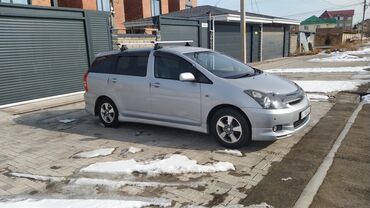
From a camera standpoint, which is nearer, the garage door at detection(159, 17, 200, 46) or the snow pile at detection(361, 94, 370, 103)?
the snow pile at detection(361, 94, 370, 103)

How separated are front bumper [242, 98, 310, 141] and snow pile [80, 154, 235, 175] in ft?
2.38

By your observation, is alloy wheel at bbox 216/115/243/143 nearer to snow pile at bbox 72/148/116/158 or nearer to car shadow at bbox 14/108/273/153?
car shadow at bbox 14/108/273/153

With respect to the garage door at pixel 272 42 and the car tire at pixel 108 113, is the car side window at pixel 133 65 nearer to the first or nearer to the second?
the car tire at pixel 108 113

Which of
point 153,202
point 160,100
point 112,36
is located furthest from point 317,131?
point 112,36

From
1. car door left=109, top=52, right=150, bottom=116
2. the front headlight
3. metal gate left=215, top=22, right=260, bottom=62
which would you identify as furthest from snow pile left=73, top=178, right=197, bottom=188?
metal gate left=215, top=22, right=260, bottom=62

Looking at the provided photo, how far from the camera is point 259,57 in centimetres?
2598

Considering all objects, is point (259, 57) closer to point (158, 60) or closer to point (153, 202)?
point (158, 60)

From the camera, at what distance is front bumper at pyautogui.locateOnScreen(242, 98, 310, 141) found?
482cm

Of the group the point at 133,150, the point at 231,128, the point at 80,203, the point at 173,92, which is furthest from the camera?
the point at 173,92

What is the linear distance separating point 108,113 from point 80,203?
338 centimetres

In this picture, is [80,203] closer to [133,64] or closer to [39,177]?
[39,177]

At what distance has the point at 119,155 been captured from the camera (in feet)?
17.0

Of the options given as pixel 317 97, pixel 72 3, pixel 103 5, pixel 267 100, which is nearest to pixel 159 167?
pixel 267 100

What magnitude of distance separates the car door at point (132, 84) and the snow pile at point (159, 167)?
1578mm
